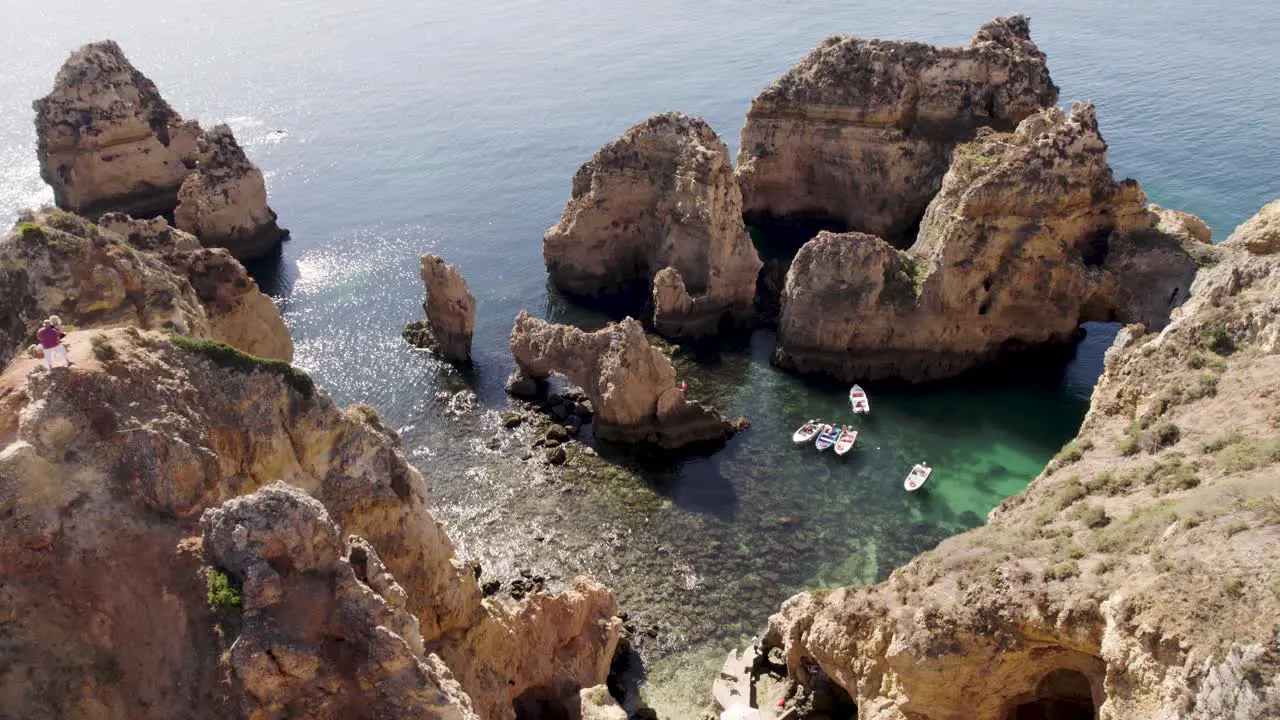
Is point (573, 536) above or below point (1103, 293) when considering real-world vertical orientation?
below

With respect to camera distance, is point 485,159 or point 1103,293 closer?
point 1103,293

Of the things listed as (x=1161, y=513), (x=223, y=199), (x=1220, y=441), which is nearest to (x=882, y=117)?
(x=1220, y=441)

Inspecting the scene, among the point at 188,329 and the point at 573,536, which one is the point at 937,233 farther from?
the point at 188,329

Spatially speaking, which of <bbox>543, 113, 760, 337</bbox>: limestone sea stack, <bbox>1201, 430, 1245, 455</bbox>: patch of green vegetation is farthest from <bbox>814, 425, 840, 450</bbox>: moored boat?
<bbox>1201, 430, 1245, 455</bbox>: patch of green vegetation

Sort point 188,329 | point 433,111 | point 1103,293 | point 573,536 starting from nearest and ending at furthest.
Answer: point 188,329, point 573,536, point 1103,293, point 433,111

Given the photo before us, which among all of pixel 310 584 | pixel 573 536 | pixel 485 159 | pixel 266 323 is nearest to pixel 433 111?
pixel 485 159

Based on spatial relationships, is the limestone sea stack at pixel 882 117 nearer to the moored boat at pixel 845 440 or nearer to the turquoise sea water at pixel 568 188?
the turquoise sea water at pixel 568 188
